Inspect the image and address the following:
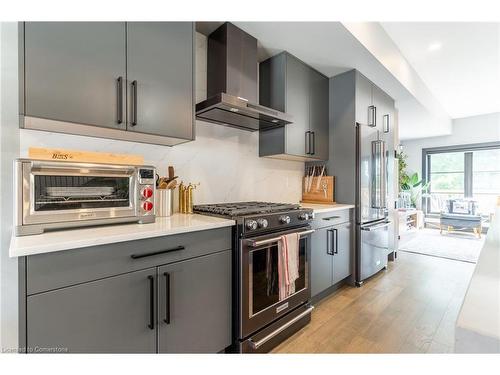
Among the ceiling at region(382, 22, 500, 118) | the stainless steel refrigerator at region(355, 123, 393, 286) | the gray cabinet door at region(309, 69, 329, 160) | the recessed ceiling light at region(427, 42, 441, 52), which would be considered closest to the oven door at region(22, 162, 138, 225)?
the gray cabinet door at region(309, 69, 329, 160)

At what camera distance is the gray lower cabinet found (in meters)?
2.29

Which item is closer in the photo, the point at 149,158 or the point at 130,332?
the point at 130,332

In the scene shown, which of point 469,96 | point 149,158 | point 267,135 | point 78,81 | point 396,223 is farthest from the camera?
point 469,96

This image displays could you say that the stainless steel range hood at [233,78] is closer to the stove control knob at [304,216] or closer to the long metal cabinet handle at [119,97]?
the long metal cabinet handle at [119,97]

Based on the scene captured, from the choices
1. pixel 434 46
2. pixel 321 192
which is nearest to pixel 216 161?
pixel 321 192

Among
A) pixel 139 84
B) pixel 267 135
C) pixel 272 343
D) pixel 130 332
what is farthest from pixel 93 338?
pixel 267 135

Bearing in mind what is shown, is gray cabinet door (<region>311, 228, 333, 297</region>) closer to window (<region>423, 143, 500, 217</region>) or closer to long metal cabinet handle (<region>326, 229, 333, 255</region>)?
long metal cabinet handle (<region>326, 229, 333, 255</region>)

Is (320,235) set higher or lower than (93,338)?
higher

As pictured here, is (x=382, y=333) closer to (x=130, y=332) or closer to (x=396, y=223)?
(x=130, y=332)

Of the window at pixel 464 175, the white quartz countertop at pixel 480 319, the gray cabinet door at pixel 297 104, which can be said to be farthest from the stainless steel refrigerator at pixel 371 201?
the window at pixel 464 175

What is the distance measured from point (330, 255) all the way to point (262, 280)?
3.48ft

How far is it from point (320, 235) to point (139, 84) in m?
1.93

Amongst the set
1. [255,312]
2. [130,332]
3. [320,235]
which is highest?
[320,235]

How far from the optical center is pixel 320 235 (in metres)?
2.35
